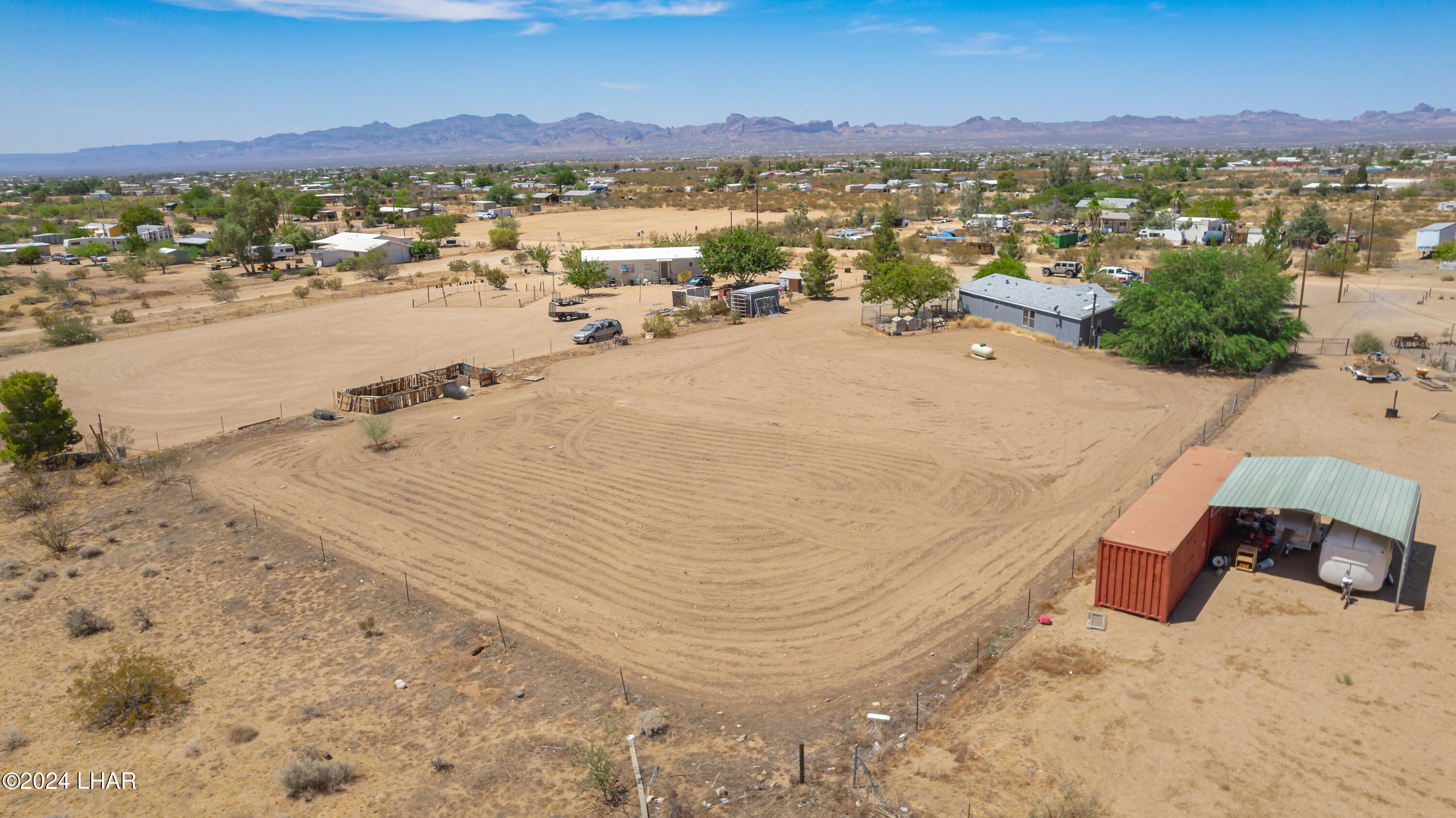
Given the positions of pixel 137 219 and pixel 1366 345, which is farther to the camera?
pixel 137 219

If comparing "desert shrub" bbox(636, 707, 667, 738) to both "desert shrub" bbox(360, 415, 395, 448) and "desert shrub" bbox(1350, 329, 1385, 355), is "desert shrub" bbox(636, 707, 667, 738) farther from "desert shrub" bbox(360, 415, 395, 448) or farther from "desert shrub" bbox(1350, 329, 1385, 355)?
"desert shrub" bbox(1350, 329, 1385, 355)

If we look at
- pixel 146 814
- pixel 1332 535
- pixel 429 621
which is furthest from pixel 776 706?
pixel 1332 535

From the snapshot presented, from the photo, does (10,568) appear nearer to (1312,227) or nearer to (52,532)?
(52,532)

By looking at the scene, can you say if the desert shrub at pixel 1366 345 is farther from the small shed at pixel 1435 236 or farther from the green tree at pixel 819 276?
the small shed at pixel 1435 236

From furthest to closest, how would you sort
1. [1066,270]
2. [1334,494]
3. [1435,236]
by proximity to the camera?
[1435,236] < [1066,270] < [1334,494]

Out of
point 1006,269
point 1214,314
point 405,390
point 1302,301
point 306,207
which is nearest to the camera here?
point 1214,314

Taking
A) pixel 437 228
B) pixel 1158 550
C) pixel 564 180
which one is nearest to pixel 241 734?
pixel 1158 550

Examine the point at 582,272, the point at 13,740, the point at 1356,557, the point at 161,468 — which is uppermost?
the point at 582,272
